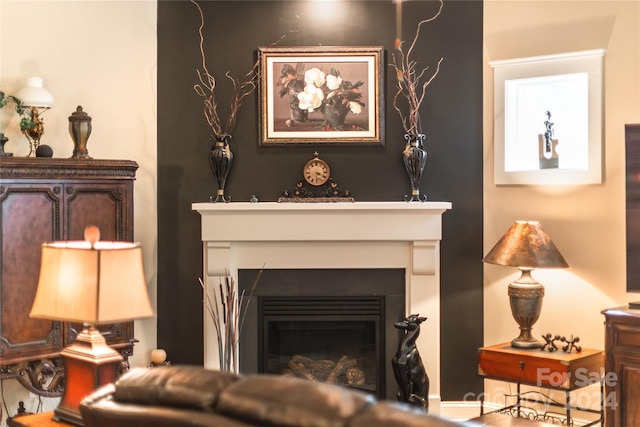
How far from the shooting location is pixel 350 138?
18.2 feet

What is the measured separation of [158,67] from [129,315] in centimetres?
325

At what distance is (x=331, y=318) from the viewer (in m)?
5.55

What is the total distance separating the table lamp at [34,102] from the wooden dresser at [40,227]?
0.42 m

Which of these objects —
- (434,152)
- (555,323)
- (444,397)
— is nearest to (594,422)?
(555,323)

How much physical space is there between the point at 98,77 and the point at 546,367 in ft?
11.4

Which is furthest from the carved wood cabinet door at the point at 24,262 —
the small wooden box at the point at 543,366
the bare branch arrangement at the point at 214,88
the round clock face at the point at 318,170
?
the small wooden box at the point at 543,366

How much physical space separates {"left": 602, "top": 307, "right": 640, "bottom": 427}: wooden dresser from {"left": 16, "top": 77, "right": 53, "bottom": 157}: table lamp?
356 centimetres

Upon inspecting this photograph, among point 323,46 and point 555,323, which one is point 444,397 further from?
point 323,46

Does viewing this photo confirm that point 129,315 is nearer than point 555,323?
Yes

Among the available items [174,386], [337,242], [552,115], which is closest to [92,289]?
[174,386]

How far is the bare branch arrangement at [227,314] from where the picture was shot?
533 cm

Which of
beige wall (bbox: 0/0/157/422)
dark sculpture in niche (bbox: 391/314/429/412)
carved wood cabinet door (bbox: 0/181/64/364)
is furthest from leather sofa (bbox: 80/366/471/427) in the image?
beige wall (bbox: 0/0/157/422)

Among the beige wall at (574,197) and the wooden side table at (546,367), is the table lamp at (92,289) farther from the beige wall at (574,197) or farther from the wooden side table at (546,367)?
the beige wall at (574,197)

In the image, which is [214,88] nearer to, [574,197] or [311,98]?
[311,98]
